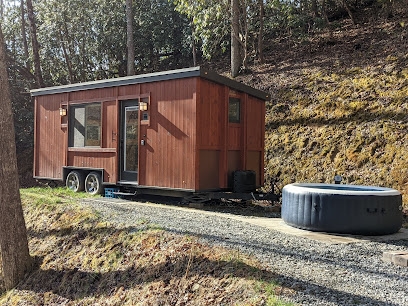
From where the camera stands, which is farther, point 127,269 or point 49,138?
point 49,138

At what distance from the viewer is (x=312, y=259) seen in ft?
14.7

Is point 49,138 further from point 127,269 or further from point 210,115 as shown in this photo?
point 127,269

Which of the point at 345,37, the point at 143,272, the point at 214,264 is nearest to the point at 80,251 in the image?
the point at 143,272

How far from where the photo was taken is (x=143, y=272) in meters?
4.89

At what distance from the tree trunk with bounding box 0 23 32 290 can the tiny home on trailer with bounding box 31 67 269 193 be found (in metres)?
3.21

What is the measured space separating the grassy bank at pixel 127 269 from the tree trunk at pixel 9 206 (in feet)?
0.76

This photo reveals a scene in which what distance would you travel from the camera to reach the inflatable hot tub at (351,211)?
5.84 m

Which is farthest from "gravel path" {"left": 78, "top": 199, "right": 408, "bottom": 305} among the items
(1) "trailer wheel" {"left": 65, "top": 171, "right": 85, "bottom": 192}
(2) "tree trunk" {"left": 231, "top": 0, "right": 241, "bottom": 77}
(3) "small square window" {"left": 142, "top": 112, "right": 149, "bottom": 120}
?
(2) "tree trunk" {"left": 231, "top": 0, "right": 241, "bottom": 77}

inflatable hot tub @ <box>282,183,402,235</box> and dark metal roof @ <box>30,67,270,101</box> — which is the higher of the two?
dark metal roof @ <box>30,67,270,101</box>

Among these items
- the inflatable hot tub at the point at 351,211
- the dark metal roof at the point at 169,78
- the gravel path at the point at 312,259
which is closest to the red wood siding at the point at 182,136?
the dark metal roof at the point at 169,78

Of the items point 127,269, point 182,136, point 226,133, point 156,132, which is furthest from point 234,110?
point 127,269

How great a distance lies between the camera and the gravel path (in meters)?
3.46

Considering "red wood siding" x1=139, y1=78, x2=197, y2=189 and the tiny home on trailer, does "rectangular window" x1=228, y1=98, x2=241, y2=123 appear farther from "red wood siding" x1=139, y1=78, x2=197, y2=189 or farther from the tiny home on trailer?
"red wood siding" x1=139, y1=78, x2=197, y2=189

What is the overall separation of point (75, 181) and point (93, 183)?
2.08 feet
